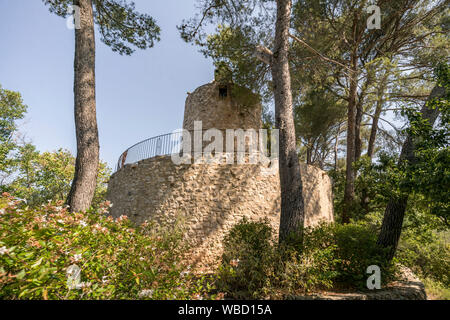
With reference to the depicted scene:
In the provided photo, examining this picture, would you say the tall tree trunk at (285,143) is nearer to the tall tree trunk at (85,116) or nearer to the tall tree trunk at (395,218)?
the tall tree trunk at (395,218)

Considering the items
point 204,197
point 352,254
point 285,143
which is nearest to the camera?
point 352,254

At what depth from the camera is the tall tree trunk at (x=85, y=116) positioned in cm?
395

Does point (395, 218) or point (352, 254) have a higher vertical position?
point (395, 218)

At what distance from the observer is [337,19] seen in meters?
7.84

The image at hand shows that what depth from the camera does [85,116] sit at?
430 cm

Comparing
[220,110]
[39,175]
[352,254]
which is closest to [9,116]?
[39,175]

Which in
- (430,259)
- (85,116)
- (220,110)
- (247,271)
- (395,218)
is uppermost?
(220,110)

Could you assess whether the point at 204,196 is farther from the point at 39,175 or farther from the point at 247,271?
the point at 39,175

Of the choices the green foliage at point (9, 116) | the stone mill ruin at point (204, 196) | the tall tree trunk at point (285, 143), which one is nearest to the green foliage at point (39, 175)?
the green foliage at point (9, 116)

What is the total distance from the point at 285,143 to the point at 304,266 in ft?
9.52

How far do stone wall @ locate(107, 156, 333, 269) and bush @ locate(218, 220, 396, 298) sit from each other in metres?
2.06
